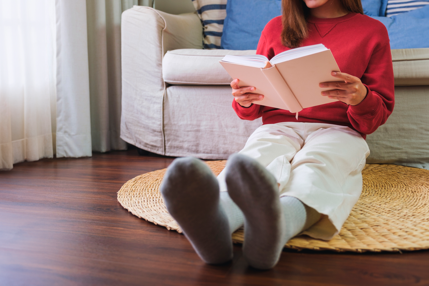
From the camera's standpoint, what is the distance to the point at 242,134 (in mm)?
1578

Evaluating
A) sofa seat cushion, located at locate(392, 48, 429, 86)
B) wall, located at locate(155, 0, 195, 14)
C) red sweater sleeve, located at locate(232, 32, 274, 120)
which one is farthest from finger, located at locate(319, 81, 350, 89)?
wall, located at locate(155, 0, 195, 14)

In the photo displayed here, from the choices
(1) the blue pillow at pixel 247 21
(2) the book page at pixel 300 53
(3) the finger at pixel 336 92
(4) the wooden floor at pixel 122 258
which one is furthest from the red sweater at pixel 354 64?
(1) the blue pillow at pixel 247 21

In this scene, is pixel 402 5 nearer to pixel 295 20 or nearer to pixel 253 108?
pixel 295 20

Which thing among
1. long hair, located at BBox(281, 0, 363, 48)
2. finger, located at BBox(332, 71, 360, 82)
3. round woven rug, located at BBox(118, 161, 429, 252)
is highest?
long hair, located at BBox(281, 0, 363, 48)

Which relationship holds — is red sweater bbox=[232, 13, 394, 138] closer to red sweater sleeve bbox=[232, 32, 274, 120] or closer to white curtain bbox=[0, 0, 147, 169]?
red sweater sleeve bbox=[232, 32, 274, 120]

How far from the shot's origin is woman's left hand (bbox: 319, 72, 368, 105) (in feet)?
2.61

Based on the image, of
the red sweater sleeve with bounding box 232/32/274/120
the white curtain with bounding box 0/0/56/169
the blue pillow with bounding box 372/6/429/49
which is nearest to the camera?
the red sweater sleeve with bounding box 232/32/274/120

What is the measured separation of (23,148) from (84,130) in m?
0.26

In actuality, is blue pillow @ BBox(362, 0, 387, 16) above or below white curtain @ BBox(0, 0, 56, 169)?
above

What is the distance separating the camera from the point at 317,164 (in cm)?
78

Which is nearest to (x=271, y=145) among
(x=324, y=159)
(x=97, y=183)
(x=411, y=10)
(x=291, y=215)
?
(x=324, y=159)

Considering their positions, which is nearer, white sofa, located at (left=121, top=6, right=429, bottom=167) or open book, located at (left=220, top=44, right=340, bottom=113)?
open book, located at (left=220, top=44, right=340, bottom=113)

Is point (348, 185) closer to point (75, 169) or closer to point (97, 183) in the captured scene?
point (97, 183)

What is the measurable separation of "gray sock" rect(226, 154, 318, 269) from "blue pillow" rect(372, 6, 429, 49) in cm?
138
